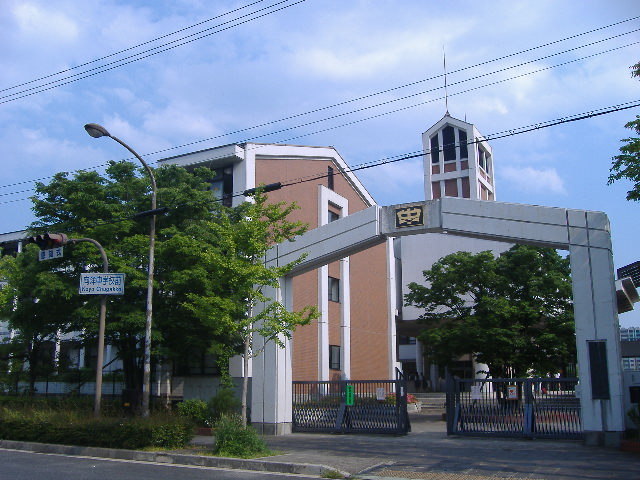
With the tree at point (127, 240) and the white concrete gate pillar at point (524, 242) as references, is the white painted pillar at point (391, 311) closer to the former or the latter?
the tree at point (127, 240)

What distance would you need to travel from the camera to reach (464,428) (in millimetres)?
19719

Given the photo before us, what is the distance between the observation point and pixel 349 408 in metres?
21.3

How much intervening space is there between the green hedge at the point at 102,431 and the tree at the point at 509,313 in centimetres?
1356

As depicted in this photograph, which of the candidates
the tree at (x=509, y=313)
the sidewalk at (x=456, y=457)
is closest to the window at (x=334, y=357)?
the tree at (x=509, y=313)

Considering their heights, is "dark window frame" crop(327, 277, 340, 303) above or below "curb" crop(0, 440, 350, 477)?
above

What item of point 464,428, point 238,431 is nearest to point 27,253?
point 238,431

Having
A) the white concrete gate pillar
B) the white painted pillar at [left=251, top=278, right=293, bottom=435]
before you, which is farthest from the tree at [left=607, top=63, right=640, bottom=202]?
the white painted pillar at [left=251, top=278, right=293, bottom=435]

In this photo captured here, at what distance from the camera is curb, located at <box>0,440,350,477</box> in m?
13.6

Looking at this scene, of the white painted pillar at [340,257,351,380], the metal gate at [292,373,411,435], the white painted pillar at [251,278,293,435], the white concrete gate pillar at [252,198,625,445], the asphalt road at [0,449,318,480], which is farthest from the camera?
the white painted pillar at [340,257,351,380]

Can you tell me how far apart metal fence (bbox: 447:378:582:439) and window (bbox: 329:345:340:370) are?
1747cm

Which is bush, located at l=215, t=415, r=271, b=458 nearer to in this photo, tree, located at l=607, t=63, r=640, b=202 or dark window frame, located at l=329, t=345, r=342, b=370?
tree, located at l=607, t=63, r=640, b=202

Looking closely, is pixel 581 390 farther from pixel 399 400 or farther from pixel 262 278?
pixel 262 278

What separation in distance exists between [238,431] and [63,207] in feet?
41.4

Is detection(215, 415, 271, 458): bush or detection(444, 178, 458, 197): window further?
detection(444, 178, 458, 197): window
